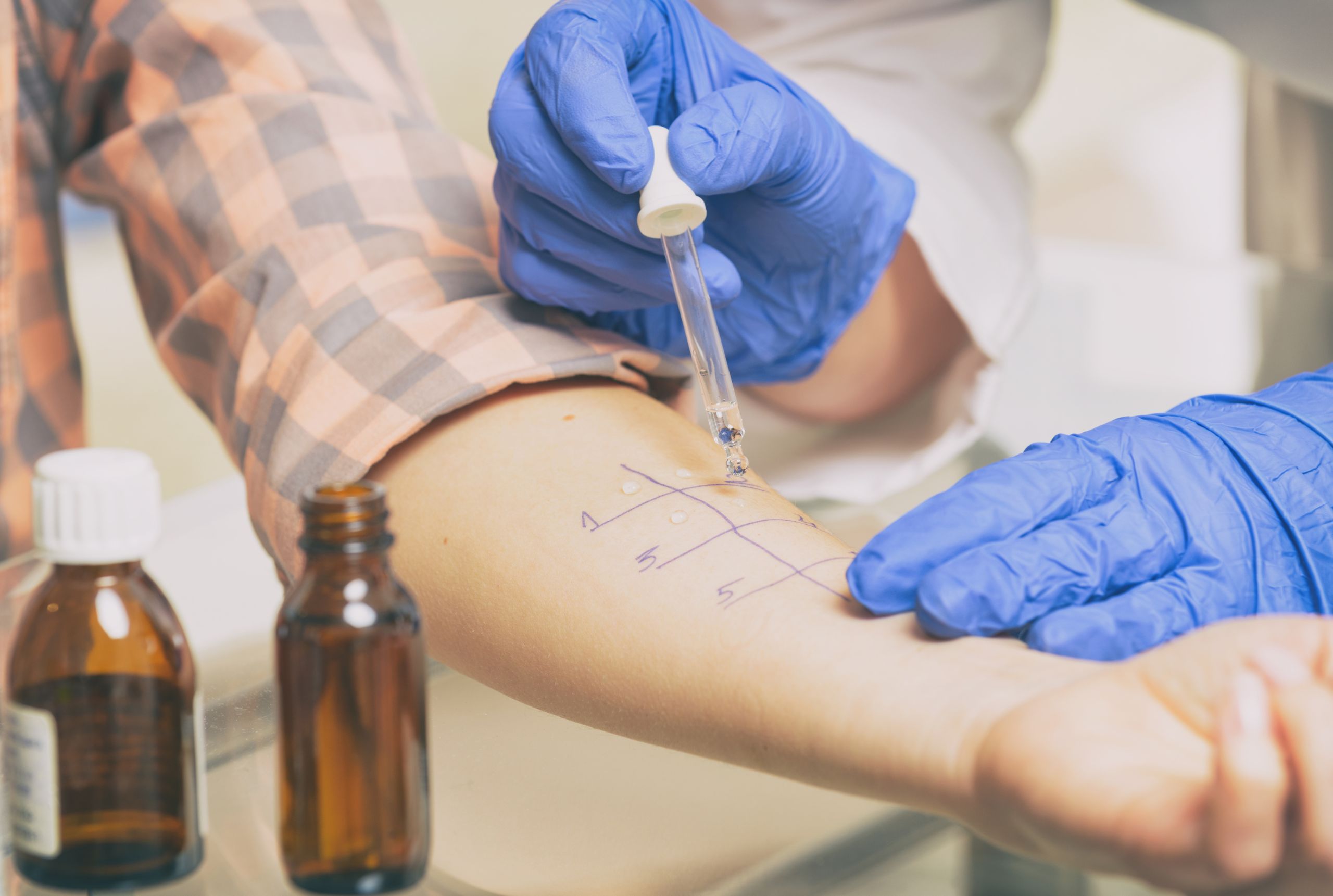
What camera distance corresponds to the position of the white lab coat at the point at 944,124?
1.07 meters

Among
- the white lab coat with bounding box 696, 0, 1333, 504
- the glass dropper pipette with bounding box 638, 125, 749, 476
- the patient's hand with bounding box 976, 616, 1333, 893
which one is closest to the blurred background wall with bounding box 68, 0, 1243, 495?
the white lab coat with bounding box 696, 0, 1333, 504

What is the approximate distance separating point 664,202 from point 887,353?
458 mm

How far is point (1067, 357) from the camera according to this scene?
1443mm

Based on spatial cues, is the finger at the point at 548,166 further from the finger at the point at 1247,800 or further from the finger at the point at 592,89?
the finger at the point at 1247,800

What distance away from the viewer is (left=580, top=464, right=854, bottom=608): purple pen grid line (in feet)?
2.09

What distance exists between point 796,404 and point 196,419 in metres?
1.44

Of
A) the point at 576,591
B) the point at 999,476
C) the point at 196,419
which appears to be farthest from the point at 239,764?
the point at 196,419

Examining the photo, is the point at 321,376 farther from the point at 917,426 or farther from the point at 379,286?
the point at 917,426

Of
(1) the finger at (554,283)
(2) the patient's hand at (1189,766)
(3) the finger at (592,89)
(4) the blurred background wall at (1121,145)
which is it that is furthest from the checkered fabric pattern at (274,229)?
(4) the blurred background wall at (1121,145)

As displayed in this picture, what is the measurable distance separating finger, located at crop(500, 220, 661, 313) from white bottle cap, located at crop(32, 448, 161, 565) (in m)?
0.40

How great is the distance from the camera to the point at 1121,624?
0.56 m

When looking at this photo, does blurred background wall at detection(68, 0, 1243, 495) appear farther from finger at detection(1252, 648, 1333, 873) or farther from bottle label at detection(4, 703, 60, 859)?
finger at detection(1252, 648, 1333, 873)

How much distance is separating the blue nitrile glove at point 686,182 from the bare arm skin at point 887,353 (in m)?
0.10

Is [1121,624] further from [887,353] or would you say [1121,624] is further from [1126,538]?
[887,353]
